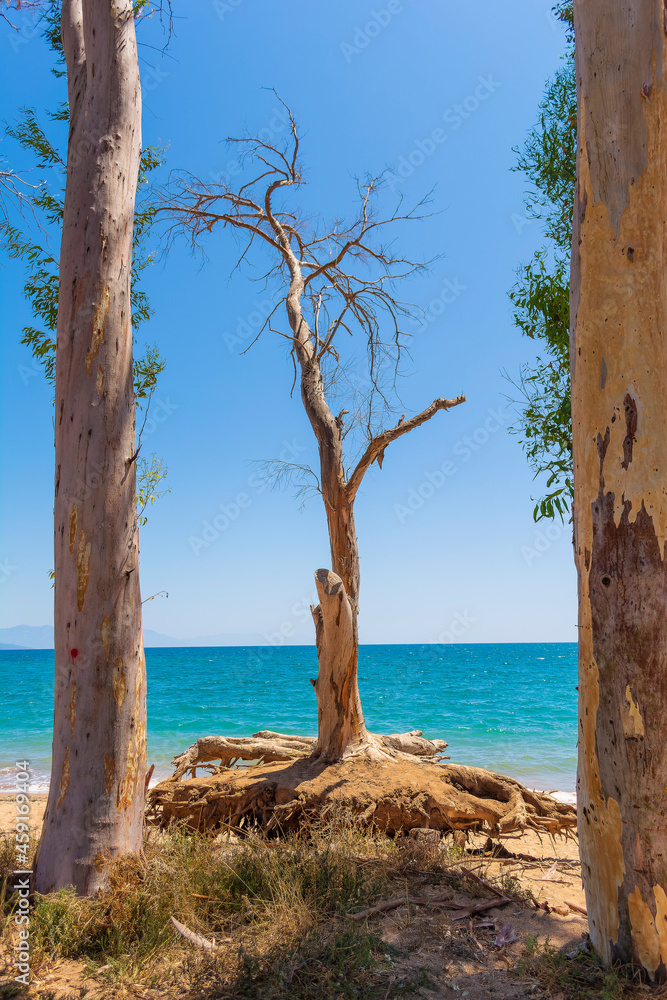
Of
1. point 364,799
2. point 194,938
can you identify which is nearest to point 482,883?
point 364,799

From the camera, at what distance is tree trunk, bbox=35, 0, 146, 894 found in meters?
4.10

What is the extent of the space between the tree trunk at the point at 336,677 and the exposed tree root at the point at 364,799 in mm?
235

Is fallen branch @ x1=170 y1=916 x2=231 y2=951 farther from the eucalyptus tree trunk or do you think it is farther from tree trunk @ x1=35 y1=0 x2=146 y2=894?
the eucalyptus tree trunk

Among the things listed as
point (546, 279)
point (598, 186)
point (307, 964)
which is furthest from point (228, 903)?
point (546, 279)

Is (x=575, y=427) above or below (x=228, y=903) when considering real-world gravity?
above

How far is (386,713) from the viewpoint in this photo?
2892 cm

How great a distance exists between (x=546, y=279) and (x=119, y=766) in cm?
596

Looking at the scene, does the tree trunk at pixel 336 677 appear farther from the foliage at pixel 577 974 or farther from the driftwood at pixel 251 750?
the foliage at pixel 577 974

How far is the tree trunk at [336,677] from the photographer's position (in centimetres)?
719

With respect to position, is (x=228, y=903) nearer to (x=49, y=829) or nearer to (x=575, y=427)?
(x=49, y=829)

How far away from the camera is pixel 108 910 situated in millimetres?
3768

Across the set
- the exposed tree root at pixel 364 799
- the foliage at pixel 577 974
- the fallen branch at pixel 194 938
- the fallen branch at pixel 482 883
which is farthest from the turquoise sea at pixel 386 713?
the fallen branch at pixel 194 938

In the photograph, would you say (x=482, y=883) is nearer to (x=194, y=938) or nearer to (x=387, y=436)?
(x=194, y=938)

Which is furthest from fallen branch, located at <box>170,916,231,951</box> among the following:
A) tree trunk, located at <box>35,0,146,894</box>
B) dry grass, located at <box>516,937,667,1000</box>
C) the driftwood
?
the driftwood
